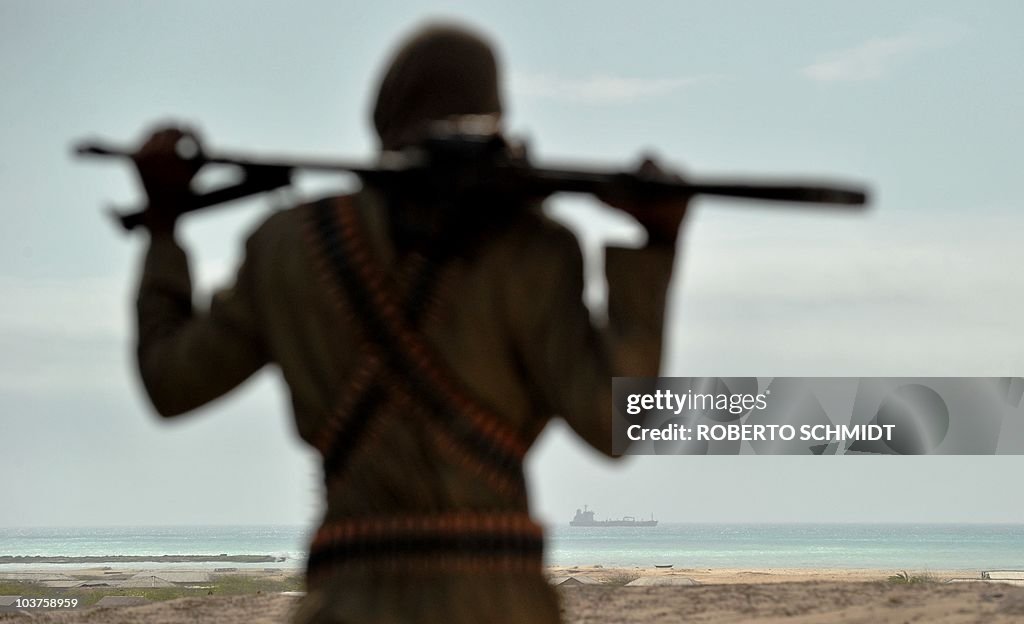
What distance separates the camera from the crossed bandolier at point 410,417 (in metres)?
3.15

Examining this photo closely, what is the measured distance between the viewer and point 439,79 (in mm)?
3334

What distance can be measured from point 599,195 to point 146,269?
3.80 feet

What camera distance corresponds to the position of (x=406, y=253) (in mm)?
3281

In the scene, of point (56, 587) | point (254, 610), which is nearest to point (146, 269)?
point (254, 610)

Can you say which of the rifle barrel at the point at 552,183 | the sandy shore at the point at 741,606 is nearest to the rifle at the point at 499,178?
the rifle barrel at the point at 552,183

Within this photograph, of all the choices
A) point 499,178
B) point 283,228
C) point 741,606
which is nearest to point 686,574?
point 741,606

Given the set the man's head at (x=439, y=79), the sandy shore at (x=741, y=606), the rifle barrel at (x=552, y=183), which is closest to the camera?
the rifle barrel at (x=552, y=183)

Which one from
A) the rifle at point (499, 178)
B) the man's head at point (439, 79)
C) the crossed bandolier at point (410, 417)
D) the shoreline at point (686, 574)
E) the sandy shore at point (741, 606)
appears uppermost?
the man's head at point (439, 79)

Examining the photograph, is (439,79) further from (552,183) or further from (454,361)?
(454,361)

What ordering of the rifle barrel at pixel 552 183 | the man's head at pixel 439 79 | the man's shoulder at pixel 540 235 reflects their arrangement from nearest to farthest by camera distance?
the rifle barrel at pixel 552 183 → the man's shoulder at pixel 540 235 → the man's head at pixel 439 79

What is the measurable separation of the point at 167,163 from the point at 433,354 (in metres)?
0.82

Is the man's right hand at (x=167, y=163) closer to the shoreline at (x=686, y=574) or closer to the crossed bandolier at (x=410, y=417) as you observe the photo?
the crossed bandolier at (x=410, y=417)

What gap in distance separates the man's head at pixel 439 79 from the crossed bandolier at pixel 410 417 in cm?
29

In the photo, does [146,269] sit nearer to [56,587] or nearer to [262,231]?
[262,231]
